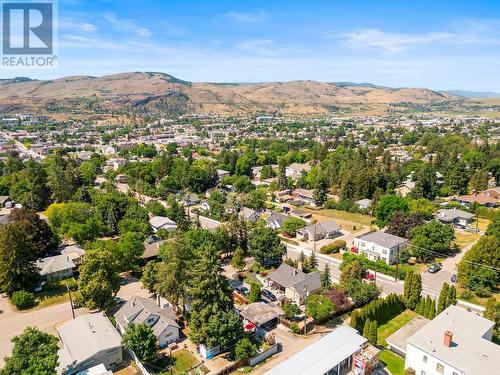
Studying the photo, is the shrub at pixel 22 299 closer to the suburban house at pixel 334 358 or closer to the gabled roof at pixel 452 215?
the suburban house at pixel 334 358

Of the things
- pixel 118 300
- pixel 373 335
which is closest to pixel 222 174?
pixel 118 300

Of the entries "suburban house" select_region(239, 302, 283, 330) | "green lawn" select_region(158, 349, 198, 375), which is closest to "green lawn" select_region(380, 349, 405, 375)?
"suburban house" select_region(239, 302, 283, 330)

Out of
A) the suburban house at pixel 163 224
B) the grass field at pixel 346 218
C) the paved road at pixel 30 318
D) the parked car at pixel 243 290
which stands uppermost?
the grass field at pixel 346 218

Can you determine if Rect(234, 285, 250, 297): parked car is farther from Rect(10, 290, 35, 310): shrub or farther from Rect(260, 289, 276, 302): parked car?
Rect(10, 290, 35, 310): shrub

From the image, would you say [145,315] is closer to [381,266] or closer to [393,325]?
[393,325]

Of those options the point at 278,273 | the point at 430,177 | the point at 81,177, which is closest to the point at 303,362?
the point at 278,273

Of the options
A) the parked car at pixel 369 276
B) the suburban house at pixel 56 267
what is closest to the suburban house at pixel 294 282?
the parked car at pixel 369 276
